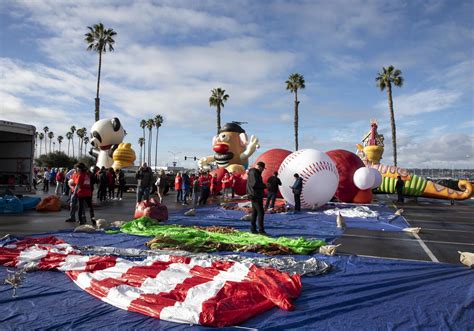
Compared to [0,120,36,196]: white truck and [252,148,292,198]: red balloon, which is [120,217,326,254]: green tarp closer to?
[0,120,36,196]: white truck

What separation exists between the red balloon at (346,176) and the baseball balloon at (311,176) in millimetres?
3235

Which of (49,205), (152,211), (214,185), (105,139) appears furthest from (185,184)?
(105,139)

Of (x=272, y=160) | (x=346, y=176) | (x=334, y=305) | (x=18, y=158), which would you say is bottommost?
(x=334, y=305)

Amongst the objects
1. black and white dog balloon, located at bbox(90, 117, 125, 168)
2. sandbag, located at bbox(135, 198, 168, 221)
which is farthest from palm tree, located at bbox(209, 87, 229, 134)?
sandbag, located at bbox(135, 198, 168, 221)

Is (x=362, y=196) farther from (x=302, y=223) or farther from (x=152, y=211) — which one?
(x=152, y=211)

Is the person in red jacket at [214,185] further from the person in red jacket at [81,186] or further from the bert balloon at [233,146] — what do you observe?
the person in red jacket at [81,186]

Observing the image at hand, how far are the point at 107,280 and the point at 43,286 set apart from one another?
80cm

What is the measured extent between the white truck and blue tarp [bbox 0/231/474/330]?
10703mm

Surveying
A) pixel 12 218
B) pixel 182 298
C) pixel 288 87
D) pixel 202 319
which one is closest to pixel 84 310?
pixel 182 298

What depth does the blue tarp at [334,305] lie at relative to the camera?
3498 mm

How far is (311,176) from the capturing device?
1352cm

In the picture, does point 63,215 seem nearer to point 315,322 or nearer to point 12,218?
point 12,218

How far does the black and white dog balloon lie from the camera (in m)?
28.1

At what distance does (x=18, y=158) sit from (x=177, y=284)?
14246mm
